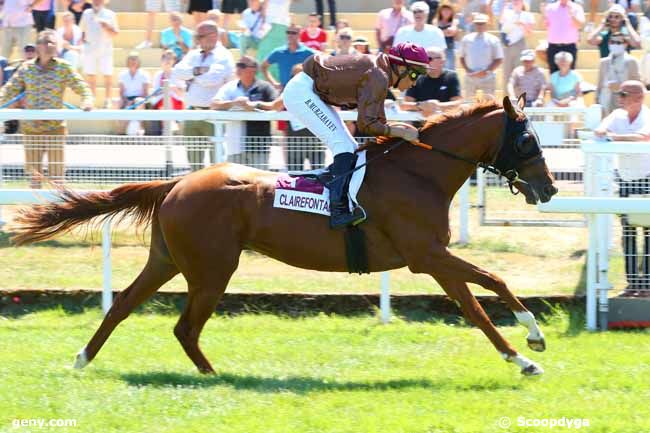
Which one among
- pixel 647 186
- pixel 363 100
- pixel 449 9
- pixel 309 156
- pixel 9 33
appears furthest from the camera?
pixel 9 33

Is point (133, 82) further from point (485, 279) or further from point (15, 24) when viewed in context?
point (485, 279)

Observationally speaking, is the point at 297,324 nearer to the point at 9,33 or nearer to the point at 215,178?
the point at 215,178

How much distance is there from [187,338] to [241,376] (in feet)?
1.45

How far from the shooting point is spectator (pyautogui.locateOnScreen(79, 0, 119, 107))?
15312 millimetres

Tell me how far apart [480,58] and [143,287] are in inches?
266

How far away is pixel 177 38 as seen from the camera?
15117mm

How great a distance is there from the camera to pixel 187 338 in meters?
7.48

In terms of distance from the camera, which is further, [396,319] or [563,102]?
[563,102]

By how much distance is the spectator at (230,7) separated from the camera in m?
16.3

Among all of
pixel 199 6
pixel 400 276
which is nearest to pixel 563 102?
pixel 400 276

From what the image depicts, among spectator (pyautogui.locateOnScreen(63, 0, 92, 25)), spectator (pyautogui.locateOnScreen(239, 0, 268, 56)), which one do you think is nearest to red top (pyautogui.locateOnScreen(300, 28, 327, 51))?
Answer: spectator (pyautogui.locateOnScreen(239, 0, 268, 56))

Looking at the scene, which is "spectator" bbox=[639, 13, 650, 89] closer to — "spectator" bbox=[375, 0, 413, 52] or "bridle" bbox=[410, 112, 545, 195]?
"spectator" bbox=[375, 0, 413, 52]

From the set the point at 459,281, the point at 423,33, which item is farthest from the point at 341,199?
the point at 423,33

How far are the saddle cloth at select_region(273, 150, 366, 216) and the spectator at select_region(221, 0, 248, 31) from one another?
915 cm
